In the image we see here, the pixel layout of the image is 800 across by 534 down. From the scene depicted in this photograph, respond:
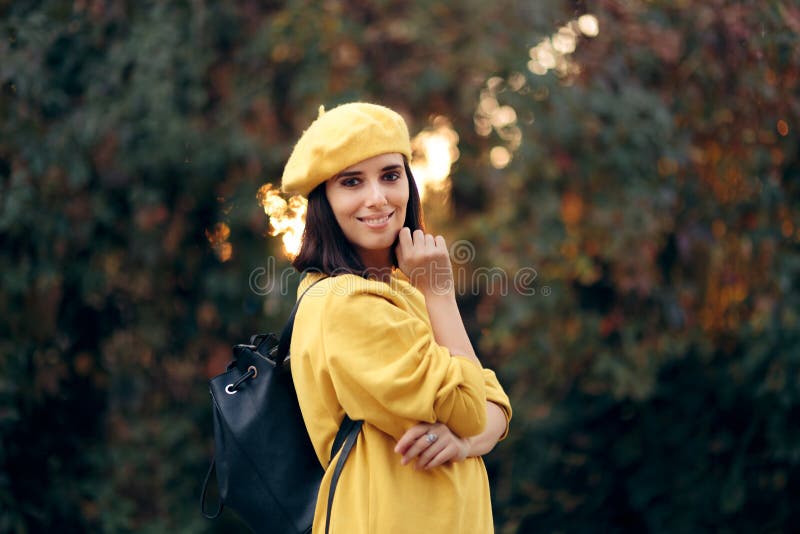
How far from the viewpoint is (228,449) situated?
1.88m

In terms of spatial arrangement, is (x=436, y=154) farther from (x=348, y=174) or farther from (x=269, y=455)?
(x=269, y=455)

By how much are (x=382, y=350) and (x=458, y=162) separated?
2893 millimetres

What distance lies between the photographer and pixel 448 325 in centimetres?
185

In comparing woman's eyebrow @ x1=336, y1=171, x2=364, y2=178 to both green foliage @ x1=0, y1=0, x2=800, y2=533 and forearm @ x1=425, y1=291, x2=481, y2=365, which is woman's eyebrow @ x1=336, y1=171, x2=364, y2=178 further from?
green foliage @ x1=0, y1=0, x2=800, y2=533

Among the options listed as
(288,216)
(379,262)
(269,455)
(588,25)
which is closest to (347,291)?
(379,262)

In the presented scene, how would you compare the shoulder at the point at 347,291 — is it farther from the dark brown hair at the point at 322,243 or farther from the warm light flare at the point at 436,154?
the warm light flare at the point at 436,154

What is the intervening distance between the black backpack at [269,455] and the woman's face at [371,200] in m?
0.20

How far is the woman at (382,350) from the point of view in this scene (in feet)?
5.56

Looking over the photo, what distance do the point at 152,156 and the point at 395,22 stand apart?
1.33 m

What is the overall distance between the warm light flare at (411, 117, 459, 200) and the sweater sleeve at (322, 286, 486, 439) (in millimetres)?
2767

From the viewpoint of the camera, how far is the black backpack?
187 centimetres

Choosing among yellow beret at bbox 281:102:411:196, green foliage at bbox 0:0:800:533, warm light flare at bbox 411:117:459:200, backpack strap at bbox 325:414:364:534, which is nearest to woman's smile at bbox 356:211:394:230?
yellow beret at bbox 281:102:411:196

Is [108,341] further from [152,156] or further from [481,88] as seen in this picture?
[481,88]

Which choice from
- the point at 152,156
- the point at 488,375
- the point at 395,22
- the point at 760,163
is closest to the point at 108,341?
the point at 152,156
